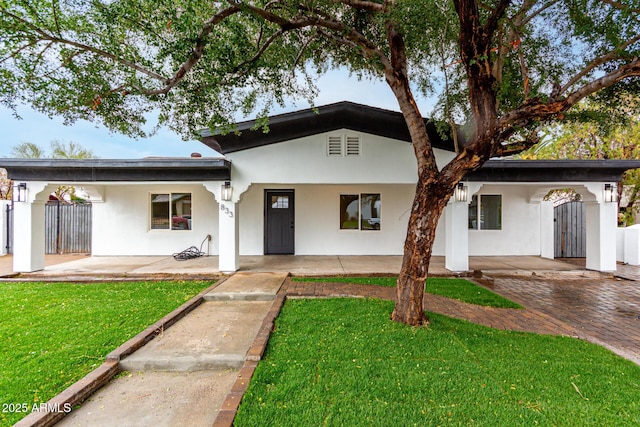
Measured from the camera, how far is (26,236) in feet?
24.3

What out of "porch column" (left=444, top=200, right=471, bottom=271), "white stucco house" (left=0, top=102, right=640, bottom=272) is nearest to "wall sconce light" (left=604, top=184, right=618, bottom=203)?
"white stucco house" (left=0, top=102, right=640, bottom=272)

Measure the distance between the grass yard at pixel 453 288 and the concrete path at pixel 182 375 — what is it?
253cm

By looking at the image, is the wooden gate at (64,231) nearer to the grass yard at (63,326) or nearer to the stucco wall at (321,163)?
the grass yard at (63,326)

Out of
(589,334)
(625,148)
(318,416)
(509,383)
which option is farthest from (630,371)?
(625,148)

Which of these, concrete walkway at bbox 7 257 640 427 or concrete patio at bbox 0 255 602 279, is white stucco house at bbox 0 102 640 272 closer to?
concrete patio at bbox 0 255 602 279

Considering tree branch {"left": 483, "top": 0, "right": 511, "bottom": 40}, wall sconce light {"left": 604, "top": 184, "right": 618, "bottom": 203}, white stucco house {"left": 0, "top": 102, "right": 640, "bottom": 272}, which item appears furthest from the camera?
wall sconce light {"left": 604, "top": 184, "right": 618, "bottom": 203}

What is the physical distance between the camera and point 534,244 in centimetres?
1052

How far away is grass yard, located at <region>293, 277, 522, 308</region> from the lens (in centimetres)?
559

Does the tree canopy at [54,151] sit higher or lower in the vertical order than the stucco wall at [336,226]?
higher

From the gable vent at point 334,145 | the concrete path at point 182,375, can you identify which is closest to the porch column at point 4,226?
the concrete path at point 182,375

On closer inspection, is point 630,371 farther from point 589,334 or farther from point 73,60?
point 73,60

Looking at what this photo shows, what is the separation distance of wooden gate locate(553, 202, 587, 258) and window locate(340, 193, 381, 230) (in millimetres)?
6145

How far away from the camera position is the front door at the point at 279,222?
33.4 feet

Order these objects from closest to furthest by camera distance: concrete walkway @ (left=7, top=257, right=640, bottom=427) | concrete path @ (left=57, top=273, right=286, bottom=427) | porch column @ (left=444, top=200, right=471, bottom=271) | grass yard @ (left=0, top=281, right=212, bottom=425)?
concrete path @ (left=57, top=273, right=286, bottom=427), concrete walkway @ (left=7, top=257, right=640, bottom=427), grass yard @ (left=0, top=281, right=212, bottom=425), porch column @ (left=444, top=200, right=471, bottom=271)
